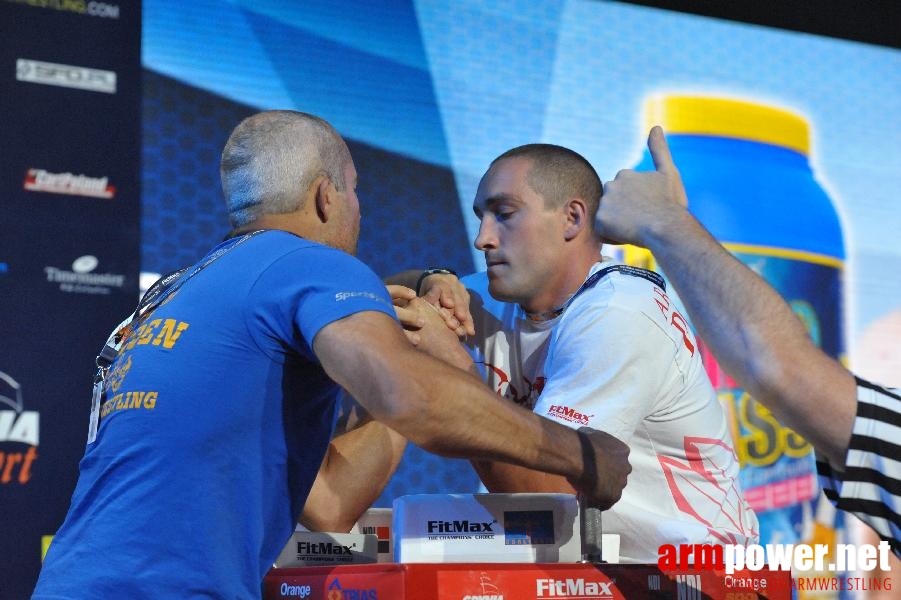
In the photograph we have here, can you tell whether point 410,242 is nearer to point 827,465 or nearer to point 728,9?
point 728,9

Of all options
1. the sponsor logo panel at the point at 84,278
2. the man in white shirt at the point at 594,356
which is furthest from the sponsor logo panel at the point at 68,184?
the man in white shirt at the point at 594,356

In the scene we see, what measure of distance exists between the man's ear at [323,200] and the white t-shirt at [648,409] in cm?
51

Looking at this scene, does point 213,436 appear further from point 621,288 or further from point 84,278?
point 84,278

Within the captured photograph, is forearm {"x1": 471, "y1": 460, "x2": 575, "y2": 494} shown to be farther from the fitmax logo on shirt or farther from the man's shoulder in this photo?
the man's shoulder

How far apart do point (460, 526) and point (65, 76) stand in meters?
2.47

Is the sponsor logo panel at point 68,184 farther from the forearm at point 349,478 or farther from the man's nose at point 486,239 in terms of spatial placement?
the forearm at point 349,478

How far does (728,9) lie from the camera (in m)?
4.44

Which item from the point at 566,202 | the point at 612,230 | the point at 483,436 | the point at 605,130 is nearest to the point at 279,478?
the point at 483,436

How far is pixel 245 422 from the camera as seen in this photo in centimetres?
139

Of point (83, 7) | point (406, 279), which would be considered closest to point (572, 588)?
point (406, 279)

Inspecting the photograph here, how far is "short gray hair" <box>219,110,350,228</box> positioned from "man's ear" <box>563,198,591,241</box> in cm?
84

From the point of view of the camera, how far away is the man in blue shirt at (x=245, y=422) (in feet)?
4.30

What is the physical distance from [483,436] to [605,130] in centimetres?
285

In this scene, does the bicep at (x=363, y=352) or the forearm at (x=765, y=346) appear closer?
the forearm at (x=765, y=346)
